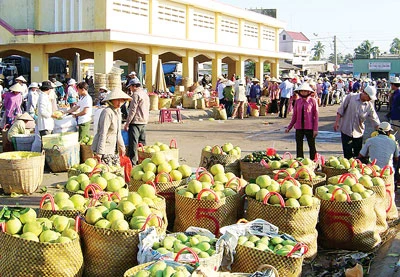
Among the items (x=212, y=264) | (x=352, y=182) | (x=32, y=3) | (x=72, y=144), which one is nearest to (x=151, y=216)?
(x=212, y=264)

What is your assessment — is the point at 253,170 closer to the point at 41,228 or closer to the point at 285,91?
the point at 41,228

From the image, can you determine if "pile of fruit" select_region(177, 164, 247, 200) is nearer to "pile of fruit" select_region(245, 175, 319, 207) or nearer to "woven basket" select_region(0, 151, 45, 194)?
"pile of fruit" select_region(245, 175, 319, 207)

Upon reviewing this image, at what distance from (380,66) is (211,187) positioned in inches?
2546

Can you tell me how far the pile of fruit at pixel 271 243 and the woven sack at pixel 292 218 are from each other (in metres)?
0.39

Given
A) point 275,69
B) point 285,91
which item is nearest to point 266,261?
point 285,91

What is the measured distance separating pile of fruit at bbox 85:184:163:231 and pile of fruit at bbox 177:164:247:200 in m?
0.56

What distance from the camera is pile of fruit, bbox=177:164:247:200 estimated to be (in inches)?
208

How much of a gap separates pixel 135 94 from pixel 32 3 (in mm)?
16975

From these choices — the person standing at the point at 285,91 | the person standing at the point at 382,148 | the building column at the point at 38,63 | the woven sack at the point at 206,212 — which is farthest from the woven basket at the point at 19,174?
the building column at the point at 38,63

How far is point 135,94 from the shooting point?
9.49 metres

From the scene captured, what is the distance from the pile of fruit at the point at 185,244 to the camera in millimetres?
4078

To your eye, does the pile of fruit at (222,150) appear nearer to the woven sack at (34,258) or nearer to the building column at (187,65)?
the woven sack at (34,258)

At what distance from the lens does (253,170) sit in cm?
722

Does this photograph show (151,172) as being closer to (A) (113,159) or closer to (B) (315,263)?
(A) (113,159)
